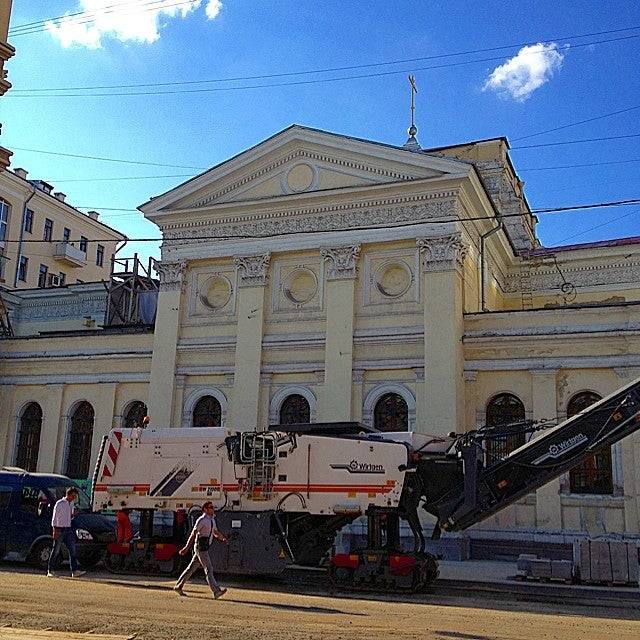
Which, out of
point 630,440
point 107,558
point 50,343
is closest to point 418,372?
point 630,440

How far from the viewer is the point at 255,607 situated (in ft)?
38.8

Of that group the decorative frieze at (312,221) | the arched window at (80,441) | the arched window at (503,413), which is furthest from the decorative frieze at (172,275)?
the arched window at (503,413)

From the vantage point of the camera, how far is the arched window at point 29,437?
27.4 meters

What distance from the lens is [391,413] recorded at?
22.4 metres

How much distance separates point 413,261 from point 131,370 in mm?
10447

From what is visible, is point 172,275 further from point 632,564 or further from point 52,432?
point 632,564

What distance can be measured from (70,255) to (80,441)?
23.4 meters

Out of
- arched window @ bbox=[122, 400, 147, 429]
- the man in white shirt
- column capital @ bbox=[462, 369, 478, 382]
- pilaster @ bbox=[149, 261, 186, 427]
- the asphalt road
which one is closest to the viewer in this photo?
the asphalt road

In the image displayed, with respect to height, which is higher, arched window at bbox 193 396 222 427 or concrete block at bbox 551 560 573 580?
arched window at bbox 193 396 222 427

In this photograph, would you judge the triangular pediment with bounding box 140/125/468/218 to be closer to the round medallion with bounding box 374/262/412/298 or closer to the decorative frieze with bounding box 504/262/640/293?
the round medallion with bounding box 374/262/412/298

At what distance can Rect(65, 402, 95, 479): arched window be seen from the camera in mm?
26422

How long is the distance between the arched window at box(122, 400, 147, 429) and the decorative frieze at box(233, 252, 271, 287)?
18.2 feet

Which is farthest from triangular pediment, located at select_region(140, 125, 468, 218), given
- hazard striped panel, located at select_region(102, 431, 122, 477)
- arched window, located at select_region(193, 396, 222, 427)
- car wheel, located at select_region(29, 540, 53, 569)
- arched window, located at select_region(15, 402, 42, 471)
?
car wheel, located at select_region(29, 540, 53, 569)

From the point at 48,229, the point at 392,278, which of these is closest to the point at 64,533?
the point at 392,278
